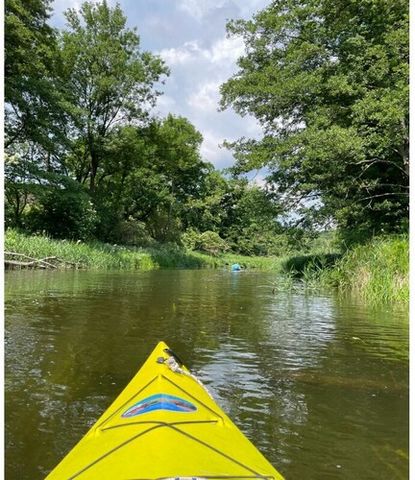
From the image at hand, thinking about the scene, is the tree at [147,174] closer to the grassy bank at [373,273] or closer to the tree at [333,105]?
the tree at [333,105]

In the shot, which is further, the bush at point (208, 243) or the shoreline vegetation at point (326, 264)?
the bush at point (208, 243)

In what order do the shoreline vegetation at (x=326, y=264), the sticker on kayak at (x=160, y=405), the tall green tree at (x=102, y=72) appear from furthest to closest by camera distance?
the tall green tree at (x=102, y=72) → the shoreline vegetation at (x=326, y=264) → the sticker on kayak at (x=160, y=405)

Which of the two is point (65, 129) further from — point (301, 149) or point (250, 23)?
point (301, 149)

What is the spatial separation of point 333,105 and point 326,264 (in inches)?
187

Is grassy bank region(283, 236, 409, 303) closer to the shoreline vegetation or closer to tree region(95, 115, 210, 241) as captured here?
the shoreline vegetation

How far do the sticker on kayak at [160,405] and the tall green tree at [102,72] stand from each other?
2949 centimetres

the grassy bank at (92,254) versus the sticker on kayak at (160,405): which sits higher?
the grassy bank at (92,254)

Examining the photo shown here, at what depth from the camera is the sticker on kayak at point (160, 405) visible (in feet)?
8.99

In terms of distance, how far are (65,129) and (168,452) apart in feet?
93.6

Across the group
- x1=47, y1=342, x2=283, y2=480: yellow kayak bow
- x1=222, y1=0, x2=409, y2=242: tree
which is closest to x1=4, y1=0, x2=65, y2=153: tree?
x1=222, y1=0, x2=409, y2=242: tree

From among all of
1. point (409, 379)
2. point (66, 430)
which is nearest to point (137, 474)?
point (66, 430)

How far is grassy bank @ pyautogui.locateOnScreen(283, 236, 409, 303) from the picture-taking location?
1025cm

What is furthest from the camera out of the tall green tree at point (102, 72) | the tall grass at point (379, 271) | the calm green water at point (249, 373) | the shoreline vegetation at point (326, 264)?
the tall green tree at point (102, 72)

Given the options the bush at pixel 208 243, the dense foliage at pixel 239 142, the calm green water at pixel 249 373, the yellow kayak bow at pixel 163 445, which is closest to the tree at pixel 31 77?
the dense foliage at pixel 239 142
